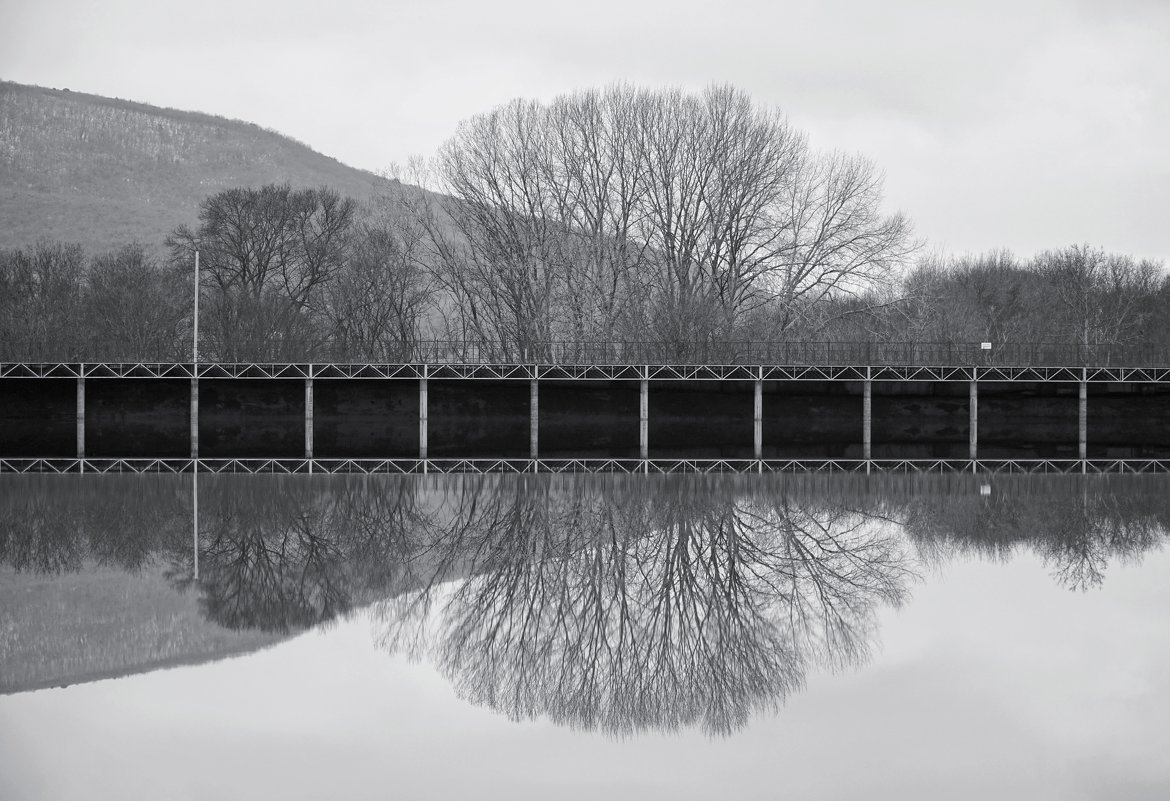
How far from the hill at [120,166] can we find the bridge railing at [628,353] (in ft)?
137

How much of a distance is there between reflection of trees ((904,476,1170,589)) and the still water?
12 cm

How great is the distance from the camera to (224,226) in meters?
59.4

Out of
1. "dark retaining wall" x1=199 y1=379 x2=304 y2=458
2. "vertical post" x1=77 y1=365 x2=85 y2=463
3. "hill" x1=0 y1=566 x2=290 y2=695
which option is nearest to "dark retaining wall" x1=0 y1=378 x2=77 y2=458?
"dark retaining wall" x1=199 y1=379 x2=304 y2=458

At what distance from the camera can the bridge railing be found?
140ft

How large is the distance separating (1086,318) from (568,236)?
29.7 meters

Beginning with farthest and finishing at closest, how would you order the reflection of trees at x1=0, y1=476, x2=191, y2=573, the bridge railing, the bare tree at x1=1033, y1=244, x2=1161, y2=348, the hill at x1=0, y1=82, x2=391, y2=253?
the hill at x1=0, y1=82, x2=391, y2=253 → the bare tree at x1=1033, y1=244, x2=1161, y2=348 → the bridge railing → the reflection of trees at x1=0, y1=476, x2=191, y2=573

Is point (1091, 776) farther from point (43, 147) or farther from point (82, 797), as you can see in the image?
point (43, 147)

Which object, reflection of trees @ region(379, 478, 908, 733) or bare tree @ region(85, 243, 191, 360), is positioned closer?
reflection of trees @ region(379, 478, 908, 733)

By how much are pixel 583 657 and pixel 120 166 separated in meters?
106

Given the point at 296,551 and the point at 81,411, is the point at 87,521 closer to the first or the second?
the point at 296,551

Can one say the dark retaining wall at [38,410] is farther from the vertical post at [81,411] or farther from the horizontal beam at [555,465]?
the horizontal beam at [555,465]

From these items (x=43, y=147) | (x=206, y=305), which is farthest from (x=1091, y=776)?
(x=43, y=147)

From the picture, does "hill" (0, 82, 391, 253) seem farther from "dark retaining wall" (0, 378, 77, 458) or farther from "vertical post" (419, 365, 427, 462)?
"vertical post" (419, 365, 427, 462)

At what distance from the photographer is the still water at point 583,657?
8.50m
